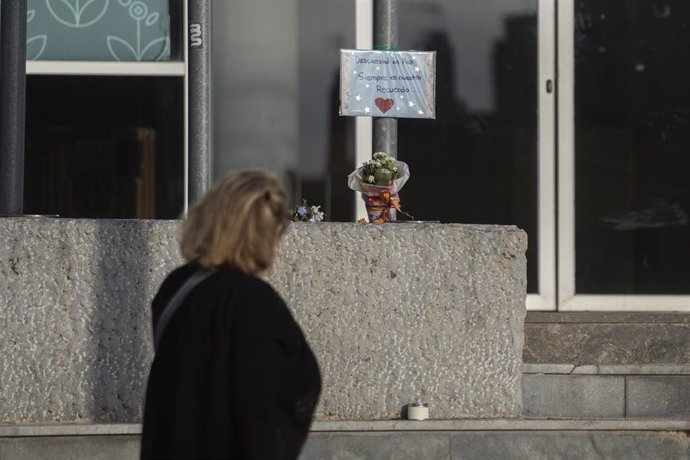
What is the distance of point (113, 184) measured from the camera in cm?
890

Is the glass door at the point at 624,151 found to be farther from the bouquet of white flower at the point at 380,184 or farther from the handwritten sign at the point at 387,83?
the bouquet of white flower at the point at 380,184

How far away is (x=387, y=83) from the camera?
25.6ft

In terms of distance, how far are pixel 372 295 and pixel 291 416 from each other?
292 centimetres

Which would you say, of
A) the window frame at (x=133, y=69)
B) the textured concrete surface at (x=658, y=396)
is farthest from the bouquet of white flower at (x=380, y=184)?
the window frame at (x=133, y=69)

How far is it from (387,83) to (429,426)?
194cm

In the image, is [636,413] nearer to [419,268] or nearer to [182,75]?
[419,268]

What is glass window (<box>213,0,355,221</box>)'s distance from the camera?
900cm

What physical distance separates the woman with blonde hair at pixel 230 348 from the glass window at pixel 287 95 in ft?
16.3

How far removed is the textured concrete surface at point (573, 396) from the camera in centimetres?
749

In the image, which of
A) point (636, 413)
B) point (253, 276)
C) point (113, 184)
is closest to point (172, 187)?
point (113, 184)

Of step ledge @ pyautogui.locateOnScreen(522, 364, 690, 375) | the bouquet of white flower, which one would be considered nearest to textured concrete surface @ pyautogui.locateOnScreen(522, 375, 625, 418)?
step ledge @ pyautogui.locateOnScreen(522, 364, 690, 375)

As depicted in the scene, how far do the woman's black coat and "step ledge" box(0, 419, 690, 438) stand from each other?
267 cm

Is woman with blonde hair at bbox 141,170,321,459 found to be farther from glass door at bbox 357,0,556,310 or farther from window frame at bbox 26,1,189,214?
glass door at bbox 357,0,556,310

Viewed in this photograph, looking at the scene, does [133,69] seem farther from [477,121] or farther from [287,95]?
[477,121]
